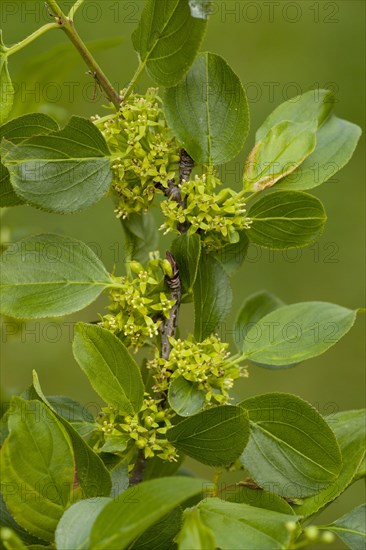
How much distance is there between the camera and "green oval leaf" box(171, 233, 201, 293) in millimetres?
584

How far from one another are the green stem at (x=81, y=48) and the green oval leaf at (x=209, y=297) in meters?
0.14

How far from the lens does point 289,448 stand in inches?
23.1

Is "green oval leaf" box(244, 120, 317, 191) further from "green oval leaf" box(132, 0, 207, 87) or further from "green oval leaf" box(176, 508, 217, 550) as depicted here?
"green oval leaf" box(176, 508, 217, 550)

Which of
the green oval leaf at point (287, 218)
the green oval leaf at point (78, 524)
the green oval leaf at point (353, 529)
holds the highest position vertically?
the green oval leaf at point (287, 218)

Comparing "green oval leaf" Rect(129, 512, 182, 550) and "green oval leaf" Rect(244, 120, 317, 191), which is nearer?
"green oval leaf" Rect(129, 512, 182, 550)

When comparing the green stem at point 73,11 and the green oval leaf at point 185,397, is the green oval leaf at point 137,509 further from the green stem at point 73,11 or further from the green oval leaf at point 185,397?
the green stem at point 73,11

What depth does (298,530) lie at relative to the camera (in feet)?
1.65

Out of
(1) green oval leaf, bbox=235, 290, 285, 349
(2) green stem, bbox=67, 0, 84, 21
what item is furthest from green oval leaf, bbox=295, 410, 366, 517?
(2) green stem, bbox=67, 0, 84, 21

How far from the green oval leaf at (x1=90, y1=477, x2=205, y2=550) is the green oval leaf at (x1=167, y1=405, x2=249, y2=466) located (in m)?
0.11

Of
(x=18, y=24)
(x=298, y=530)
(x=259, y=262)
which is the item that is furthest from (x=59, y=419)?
(x=18, y=24)

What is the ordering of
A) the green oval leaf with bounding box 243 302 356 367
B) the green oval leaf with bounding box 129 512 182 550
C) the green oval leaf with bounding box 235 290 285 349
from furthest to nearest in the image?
the green oval leaf with bounding box 235 290 285 349 → the green oval leaf with bounding box 243 302 356 367 → the green oval leaf with bounding box 129 512 182 550

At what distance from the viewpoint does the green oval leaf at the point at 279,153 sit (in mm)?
634

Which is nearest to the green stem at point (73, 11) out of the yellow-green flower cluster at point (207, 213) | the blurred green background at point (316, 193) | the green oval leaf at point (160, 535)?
the yellow-green flower cluster at point (207, 213)

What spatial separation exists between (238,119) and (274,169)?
0.05 meters
